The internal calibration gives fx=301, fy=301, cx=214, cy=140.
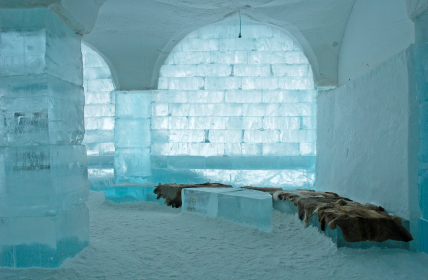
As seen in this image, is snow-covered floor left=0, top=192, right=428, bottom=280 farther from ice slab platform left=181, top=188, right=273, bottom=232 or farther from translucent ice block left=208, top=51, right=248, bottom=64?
translucent ice block left=208, top=51, right=248, bottom=64

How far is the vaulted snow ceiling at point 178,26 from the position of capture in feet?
13.9

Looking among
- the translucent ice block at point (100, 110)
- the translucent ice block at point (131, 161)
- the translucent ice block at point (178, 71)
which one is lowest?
the translucent ice block at point (131, 161)

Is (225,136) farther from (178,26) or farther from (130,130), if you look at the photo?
(178,26)

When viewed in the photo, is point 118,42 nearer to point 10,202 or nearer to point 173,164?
point 173,164

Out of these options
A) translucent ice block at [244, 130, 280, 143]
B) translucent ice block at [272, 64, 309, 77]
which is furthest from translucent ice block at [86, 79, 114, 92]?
translucent ice block at [272, 64, 309, 77]

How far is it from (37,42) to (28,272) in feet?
4.90

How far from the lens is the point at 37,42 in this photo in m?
2.00

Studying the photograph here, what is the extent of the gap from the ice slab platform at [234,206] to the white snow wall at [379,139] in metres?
1.13

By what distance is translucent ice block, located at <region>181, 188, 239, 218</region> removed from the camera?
3.24 meters

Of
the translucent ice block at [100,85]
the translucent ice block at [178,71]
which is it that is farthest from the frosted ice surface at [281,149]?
the translucent ice block at [100,85]

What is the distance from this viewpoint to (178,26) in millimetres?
4746

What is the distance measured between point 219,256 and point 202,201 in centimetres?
104

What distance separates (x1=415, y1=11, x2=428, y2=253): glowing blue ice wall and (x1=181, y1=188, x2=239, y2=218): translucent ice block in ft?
5.95

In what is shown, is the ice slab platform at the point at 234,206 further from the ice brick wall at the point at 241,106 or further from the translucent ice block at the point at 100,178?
the translucent ice block at the point at 100,178
